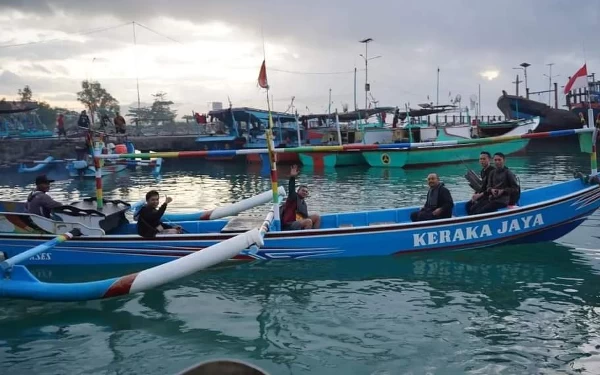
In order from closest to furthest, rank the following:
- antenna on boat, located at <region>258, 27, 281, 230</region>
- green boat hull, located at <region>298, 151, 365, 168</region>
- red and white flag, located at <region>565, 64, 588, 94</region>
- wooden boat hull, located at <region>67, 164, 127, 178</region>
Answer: antenna on boat, located at <region>258, 27, 281, 230</region>
red and white flag, located at <region>565, 64, 588, 94</region>
wooden boat hull, located at <region>67, 164, 127, 178</region>
green boat hull, located at <region>298, 151, 365, 168</region>

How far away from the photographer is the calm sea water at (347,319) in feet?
18.6

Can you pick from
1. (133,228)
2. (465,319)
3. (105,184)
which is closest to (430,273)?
(465,319)

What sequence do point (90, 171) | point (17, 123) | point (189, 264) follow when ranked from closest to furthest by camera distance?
point (189, 264) → point (90, 171) → point (17, 123)

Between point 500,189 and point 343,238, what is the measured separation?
321cm

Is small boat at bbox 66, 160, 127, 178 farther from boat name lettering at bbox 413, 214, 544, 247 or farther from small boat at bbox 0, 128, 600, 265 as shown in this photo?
→ boat name lettering at bbox 413, 214, 544, 247

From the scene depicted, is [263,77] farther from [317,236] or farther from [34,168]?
[34,168]

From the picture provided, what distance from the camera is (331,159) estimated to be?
32.4 m

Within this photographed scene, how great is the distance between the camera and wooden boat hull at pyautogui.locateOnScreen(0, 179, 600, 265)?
8758 mm

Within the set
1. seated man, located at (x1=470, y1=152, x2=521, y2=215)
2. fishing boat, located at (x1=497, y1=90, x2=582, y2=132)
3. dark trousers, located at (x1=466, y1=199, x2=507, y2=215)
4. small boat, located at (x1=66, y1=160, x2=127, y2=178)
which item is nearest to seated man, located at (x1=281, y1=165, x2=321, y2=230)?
dark trousers, located at (x1=466, y1=199, x2=507, y2=215)

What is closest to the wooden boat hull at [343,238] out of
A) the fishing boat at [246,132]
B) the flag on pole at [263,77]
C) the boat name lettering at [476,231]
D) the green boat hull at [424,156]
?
the boat name lettering at [476,231]

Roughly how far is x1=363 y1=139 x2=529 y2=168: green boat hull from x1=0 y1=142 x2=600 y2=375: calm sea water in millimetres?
19211

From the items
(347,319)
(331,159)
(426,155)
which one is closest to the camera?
(347,319)

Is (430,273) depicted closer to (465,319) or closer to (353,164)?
(465,319)

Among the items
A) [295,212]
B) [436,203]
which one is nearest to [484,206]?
[436,203]
